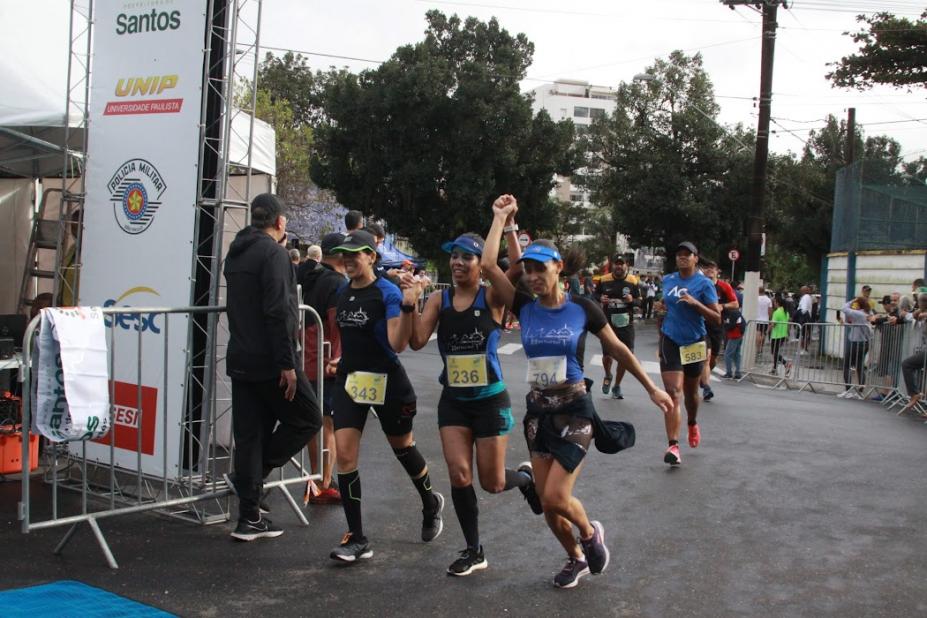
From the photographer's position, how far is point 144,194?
21.6 ft

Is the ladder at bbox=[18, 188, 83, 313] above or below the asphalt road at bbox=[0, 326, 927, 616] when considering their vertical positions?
above

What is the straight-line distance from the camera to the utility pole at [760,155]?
20.6 meters

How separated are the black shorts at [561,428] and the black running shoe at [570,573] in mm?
602

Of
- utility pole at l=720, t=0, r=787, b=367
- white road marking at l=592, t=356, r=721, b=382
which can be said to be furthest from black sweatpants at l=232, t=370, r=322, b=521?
utility pole at l=720, t=0, r=787, b=367

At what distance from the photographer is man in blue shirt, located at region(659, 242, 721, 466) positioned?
28.6 feet

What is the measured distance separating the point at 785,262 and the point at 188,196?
69.7m

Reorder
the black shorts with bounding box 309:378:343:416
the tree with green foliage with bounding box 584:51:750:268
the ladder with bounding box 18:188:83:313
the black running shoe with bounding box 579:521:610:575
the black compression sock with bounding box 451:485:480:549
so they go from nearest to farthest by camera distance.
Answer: the black running shoe with bounding box 579:521:610:575, the black compression sock with bounding box 451:485:480:549, the ladder with bounding box 18:188:83:313, the black shorts with bounding box 309:378:343:416, the tree with green foliage with bounding box 584:51:750:268

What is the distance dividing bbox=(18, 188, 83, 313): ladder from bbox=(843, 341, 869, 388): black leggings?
12945 millimetres

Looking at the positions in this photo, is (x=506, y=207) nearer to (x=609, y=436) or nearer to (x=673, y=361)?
(x=609, y=436)

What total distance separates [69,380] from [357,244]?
5.94ft

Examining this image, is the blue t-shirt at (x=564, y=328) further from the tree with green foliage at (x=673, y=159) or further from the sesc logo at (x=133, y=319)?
the tree with green foliage at (x=673, y=159)

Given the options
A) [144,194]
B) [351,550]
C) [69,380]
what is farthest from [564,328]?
[144,194]

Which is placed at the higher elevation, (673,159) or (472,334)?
(673,159)

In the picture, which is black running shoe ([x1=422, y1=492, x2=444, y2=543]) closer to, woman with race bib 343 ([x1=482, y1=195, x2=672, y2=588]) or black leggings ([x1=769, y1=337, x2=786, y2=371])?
woman with race bib 343 ([x1=482, y1=195, x2=672, y2=588])
